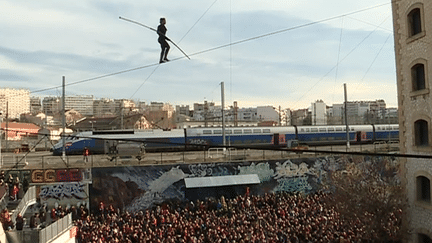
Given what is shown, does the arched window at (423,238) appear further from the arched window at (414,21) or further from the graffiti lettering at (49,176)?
the graffiti lettering at (49,176)

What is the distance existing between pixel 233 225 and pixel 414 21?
1421cm

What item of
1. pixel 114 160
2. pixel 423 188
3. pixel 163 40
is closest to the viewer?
pixel 163 40

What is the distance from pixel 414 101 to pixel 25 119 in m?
107

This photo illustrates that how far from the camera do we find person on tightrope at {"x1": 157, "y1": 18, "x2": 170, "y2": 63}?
1100 centimetres

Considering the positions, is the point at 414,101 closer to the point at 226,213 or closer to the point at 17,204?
the point at 226,213

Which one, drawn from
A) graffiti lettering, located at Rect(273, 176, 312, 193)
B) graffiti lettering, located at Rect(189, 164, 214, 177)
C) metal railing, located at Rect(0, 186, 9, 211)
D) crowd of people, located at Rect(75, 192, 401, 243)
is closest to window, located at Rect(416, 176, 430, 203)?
crowd of people, located at Rect(75, 192, 401, 243)

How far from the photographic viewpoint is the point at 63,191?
2472 centimetres

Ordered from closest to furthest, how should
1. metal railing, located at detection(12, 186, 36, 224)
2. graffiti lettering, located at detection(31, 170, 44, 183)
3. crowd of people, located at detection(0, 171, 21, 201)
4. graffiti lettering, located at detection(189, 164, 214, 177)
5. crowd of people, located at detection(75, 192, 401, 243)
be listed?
metal railing, located at detection(12, 186, 36, 224), crowd of people, located at detection(75, 192, 401, 243), crowd of people, located at detection(0, 171, 21, 201), graffiti lettering, located at detection(31, 170, 44, 183), graffiti lettering, located at detection(189, 164, 214, 177)

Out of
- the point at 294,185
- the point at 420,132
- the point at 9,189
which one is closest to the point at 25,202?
the point at 9,189

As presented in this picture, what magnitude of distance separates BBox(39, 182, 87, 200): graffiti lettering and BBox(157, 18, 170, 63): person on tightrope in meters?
17.0

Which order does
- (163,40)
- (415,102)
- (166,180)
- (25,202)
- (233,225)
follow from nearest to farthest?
(163,40)
(415,102)
(25,202)
(233,225)
(166,180)

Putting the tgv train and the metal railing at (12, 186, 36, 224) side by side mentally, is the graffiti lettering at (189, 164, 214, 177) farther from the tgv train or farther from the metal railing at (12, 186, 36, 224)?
the metal railing at (12, 186, 36, 224)

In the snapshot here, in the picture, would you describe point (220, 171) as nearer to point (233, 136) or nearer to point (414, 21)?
point (233, 136)

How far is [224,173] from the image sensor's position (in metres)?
28.8
